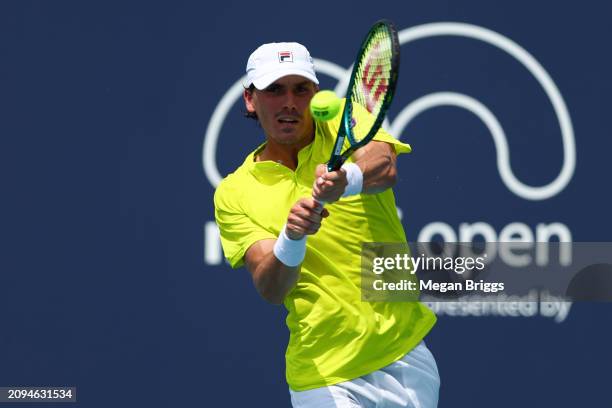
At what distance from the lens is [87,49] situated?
18.6 feet

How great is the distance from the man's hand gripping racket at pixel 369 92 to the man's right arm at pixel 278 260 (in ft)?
0.18

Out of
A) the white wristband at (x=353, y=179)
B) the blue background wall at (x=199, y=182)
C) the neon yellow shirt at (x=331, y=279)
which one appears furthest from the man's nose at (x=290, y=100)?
the blue background wall at (x=199, y=182)

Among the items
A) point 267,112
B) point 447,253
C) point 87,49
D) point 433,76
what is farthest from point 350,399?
point 87,49

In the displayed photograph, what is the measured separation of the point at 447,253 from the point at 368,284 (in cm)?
152

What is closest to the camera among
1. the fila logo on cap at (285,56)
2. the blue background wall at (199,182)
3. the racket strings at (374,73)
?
the racket strings at (374,73)

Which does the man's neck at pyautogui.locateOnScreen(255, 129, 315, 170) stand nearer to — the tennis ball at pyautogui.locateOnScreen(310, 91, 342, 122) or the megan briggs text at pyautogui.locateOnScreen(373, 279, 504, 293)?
the tennis ball at pyautogui.locateOnScreen(310, 91, 342, 122)

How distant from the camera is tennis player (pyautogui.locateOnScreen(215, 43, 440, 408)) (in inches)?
159

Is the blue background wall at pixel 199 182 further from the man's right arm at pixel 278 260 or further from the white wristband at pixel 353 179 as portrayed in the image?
the white wristband at pixel 353 179

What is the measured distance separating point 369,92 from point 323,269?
1.86 feet

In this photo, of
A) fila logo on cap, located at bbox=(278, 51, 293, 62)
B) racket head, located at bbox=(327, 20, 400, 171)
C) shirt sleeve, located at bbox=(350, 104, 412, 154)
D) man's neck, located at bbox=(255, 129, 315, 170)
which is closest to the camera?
racket head, located at bbox=(327, 20, 400, 171)

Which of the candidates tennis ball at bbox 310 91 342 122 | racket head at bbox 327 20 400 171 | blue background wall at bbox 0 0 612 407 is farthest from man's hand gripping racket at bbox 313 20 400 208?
blue background wall at bbox 0 0 612 407

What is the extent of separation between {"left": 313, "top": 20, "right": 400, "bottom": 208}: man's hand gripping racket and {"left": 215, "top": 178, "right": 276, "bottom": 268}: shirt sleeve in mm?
385

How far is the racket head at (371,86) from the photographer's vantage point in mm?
3572

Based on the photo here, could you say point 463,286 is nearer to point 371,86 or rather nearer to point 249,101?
point 249,101
